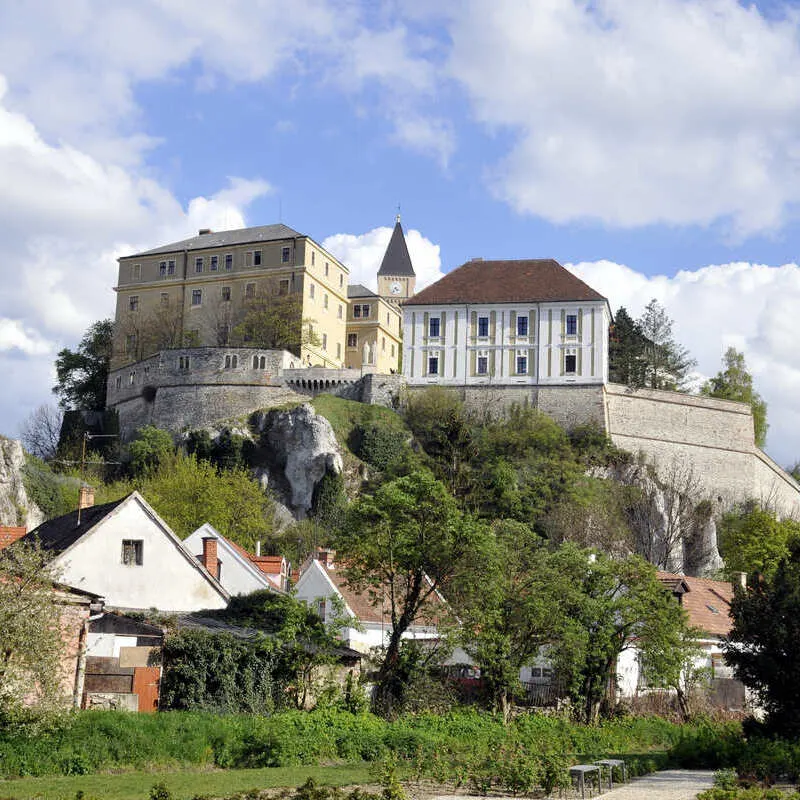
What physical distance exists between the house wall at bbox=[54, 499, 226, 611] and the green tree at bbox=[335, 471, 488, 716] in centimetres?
511

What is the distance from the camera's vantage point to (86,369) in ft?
288

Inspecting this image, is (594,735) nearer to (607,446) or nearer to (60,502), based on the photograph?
(60,502)

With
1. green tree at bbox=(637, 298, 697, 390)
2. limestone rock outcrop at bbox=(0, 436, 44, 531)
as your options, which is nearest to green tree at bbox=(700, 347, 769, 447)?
green tree at bbox=(637, 298, 697, 390)

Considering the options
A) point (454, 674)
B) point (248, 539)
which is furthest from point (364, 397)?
point (454, 674)

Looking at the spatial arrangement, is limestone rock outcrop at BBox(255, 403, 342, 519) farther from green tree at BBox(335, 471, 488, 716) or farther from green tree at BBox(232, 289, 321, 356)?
green tree at BBox(335, 471, 488, 716)

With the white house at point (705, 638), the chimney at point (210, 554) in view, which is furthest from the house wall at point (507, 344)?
the chimney at point (210, 554)

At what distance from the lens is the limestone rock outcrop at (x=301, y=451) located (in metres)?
67.7

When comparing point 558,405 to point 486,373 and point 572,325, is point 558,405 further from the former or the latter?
point 572,325

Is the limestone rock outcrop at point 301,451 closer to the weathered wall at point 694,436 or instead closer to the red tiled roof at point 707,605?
the weathered wall at point 694,436

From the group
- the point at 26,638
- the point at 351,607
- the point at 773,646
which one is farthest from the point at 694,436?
the point at 26,638

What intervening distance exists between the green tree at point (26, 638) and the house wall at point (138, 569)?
1080 centimetres

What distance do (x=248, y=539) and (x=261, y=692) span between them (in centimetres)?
3373

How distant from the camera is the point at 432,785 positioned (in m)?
20.4

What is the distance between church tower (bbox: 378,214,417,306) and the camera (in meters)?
126
